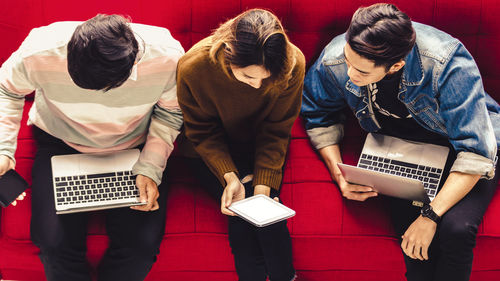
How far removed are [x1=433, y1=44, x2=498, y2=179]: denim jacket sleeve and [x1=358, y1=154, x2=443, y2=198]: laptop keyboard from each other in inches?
4.9

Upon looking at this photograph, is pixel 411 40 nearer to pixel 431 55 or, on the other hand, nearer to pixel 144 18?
pixel 431 55

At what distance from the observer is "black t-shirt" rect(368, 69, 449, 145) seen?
1470 mm

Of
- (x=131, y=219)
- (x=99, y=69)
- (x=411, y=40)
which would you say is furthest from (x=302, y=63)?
(x=131, y=219)

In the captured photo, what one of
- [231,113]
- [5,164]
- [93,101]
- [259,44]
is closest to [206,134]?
[231,113]

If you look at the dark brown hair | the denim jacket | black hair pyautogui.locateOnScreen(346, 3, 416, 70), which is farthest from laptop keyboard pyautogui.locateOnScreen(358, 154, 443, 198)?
the dark brown hair

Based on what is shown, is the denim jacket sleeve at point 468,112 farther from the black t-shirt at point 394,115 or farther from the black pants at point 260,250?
the black pants at point 260,250

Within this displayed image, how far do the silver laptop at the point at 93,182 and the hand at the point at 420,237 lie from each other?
78 cm

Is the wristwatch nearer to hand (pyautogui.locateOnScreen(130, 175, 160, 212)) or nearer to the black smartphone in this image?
hand (pyautogui.locateOnScreen(130, 175, 160, 212))

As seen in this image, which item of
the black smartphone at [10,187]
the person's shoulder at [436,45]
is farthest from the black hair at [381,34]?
the black smartphone at [10,187]

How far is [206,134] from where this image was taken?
1.48 meters

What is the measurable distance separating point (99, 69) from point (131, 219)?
51 cm

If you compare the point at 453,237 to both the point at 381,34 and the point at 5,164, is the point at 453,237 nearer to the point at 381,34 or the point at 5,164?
the point at 381,34

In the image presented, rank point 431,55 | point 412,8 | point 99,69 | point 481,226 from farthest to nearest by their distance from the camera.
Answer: point 412,8 → point 481,226 → point 431,55 → point 99,69

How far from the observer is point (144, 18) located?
1684 millimetres
